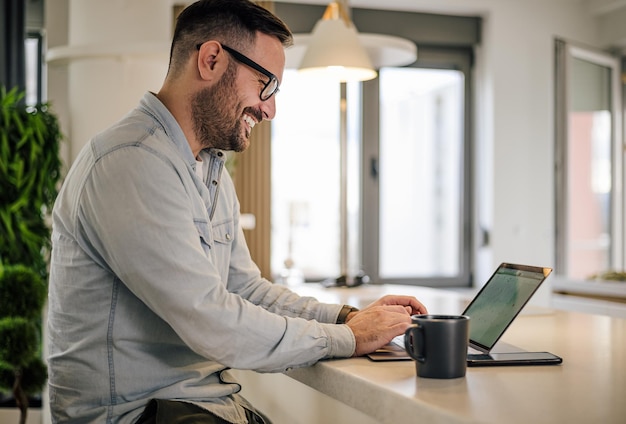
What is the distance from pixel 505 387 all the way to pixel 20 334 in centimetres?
251

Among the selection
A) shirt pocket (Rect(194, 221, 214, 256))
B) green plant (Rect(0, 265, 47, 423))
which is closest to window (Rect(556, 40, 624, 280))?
green plant (Rect(0, 265, 47, 423))

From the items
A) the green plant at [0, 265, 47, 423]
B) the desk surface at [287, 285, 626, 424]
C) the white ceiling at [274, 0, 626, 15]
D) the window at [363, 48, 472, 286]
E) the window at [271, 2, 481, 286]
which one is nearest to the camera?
the desk surface at [287, 285, 626, 424]

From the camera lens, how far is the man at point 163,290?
1248 millimetres

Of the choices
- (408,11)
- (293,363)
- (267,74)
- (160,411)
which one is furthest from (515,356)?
(408,11)

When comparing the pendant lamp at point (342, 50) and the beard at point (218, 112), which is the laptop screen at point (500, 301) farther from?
the pendant lamp at point (342, 50)

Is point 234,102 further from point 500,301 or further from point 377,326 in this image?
point 500,301

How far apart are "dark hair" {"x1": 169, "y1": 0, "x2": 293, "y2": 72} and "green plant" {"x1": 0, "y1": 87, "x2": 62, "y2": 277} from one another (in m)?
2.37

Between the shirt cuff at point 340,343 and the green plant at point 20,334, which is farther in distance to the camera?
the green plant at point 20,334

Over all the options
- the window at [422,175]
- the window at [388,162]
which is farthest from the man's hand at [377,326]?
the window at [422,175]

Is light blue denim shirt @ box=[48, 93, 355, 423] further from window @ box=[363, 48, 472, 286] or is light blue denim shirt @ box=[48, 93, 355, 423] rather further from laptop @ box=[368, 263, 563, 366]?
window @ box=[363, 48, 472, 286]

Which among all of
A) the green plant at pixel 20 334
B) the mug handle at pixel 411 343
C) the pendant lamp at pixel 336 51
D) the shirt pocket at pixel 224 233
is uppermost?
the pendant lamp at pixel 336 51

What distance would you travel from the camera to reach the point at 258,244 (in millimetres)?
4980

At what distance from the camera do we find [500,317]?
133cm

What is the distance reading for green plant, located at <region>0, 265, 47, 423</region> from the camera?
10.3 feet
